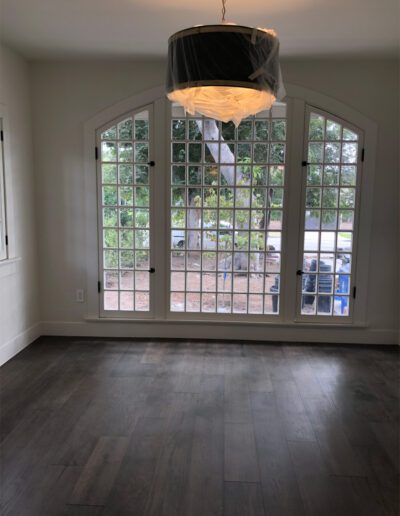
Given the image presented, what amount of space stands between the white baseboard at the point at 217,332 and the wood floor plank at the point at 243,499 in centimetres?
228

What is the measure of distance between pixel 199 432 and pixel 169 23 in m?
2.95

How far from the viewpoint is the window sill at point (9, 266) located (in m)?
3.78

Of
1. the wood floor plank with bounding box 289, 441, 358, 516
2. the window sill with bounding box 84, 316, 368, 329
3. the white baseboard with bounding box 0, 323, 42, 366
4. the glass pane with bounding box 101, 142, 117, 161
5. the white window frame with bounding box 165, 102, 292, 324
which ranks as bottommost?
the wood floor plank with bounding box 289, 441, 358, 516

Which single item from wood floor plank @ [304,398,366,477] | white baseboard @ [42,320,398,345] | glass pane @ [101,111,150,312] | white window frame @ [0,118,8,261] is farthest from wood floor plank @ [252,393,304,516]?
white window frame @ [0,118,8,261]

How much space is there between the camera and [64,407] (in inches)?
120

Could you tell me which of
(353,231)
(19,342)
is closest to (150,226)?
(19,342)

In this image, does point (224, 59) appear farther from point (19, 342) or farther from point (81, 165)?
point (19, 342)

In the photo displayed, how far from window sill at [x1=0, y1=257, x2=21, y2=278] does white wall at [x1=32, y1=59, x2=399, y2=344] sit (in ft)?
1.66

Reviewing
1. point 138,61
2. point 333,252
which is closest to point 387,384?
point 333,252

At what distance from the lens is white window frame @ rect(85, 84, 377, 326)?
13.7 ft

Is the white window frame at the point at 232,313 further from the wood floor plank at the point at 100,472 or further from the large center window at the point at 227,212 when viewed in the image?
the wood floor plank at the point at 100,472

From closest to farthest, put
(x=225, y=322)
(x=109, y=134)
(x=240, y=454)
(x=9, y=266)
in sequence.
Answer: (x=240, y=454)
(x=9, y=266)
(x=109, y=134)
(x=225, y=322)

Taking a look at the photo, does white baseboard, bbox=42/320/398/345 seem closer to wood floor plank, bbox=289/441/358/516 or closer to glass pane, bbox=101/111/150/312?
glass pane, bbox=101/111/150/312

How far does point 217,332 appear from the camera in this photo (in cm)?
451
